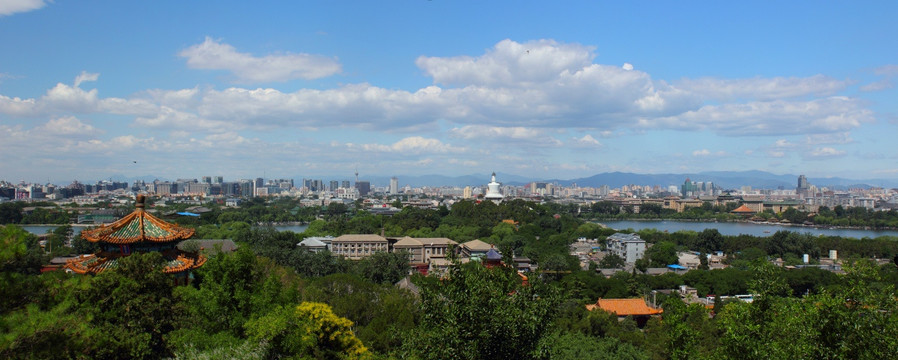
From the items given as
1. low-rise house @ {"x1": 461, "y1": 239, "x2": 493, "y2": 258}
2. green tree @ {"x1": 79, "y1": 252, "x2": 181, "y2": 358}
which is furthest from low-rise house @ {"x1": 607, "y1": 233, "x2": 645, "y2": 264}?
green tree @ {"x1": 79, "y1": 252, "x2": 181, "y2": 358}

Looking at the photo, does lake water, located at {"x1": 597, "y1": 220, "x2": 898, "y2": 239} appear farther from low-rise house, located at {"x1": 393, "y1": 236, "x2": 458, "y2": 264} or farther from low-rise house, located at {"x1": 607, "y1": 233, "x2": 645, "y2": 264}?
low-rise house, located at {"x1": 393, "y1": 236, "x2": 458, "y2": 264}

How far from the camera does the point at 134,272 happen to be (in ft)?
20.8

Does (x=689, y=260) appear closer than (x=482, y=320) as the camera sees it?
No

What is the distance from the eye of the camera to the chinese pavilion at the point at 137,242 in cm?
753

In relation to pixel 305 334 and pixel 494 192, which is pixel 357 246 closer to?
pixel 305 334

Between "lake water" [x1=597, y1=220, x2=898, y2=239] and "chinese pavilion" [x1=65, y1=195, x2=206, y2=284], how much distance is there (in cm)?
3611

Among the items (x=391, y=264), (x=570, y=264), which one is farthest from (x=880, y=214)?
(x=391, y=264)

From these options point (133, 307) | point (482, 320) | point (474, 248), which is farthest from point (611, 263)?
point (482, 320)

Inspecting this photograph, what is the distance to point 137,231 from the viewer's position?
765 cm

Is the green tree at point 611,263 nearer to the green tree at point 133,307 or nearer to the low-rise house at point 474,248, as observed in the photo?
the low-rise house at point 474,248

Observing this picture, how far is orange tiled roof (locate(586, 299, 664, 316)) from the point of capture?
1272cm

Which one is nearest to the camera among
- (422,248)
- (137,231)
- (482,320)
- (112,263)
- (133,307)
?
(482,320)

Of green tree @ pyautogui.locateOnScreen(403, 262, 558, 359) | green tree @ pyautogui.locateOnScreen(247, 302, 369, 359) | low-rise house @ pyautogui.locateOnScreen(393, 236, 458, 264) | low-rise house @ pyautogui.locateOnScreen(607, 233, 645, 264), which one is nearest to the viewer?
green tree @ pyautogui.locateOnScreen(403, 262, 558, 359)

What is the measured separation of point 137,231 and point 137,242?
0.50 feet
